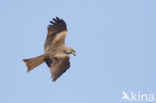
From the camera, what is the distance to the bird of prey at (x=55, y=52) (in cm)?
1353

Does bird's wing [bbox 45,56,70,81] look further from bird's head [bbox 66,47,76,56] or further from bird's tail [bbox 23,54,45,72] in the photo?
bird's head [bbox 66,47,76,56]

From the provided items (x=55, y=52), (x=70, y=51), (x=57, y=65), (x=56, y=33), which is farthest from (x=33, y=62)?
(x=56, y=33)

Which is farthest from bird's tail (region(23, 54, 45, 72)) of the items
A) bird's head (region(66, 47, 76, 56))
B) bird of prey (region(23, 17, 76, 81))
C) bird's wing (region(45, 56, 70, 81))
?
bird's head (region(66, 47, 76, 56))

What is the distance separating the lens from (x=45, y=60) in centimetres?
1373

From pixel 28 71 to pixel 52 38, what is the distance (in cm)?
214

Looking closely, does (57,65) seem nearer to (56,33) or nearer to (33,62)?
(33,62)

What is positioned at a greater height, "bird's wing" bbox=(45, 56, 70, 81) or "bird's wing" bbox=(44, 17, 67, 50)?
"bird's wing" bbox=(44, 17, 67, 50)

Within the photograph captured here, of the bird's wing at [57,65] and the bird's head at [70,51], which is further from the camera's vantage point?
the bird's head at [70,51]

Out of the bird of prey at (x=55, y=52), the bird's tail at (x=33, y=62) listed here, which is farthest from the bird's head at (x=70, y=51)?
the bird's tail at (x=33, y=62)

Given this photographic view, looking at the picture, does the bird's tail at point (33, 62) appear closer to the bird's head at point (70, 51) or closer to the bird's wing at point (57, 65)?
the bird's wing at point (57, 65)

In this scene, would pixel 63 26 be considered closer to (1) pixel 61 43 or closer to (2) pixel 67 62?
(1) pixel 61 43

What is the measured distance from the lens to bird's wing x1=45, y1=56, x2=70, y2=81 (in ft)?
44.1

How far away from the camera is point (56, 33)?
1540 cm

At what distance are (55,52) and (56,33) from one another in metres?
1.42
